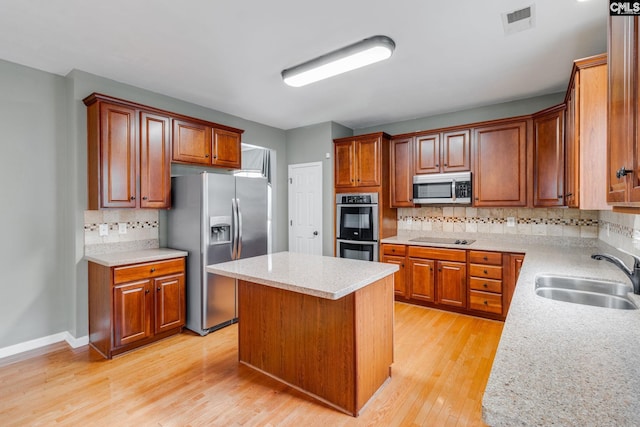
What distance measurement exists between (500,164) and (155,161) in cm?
396

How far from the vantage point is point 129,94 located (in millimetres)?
3385

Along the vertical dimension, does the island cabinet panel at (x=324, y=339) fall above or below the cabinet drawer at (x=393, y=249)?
below

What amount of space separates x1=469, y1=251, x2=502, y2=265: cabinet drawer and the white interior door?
2167 millimetres

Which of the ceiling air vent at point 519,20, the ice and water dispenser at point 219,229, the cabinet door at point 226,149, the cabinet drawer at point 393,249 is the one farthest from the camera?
the cabinet drawer at point 393,249

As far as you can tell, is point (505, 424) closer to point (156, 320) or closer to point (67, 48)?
point (156, 320)

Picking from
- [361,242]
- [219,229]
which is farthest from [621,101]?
[361,242]

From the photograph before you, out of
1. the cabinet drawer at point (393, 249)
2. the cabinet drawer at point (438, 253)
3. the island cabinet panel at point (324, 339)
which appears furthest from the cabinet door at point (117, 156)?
the cabinet drawer at point (438, 253)

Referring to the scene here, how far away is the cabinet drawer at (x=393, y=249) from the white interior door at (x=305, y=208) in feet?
3.50

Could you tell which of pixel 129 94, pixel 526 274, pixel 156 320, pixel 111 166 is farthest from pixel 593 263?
pixel 129 94

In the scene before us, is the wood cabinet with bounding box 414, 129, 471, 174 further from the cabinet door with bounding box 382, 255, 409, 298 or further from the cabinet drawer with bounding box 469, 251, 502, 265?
the cabinet door with bounding box 382, 255, 409, 298

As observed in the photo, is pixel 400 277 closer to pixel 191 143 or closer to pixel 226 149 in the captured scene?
pixel 226 149

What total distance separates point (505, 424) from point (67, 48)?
364 cm

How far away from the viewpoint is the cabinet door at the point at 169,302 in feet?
10.3

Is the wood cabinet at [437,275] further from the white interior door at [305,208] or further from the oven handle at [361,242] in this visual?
the white interior door at [305,208]
